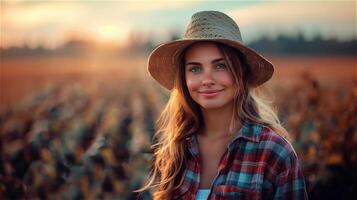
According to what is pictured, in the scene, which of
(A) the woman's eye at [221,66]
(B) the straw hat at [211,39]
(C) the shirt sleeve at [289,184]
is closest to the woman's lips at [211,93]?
(A) the woman's eye at [221,66]

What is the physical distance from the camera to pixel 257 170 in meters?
2.72

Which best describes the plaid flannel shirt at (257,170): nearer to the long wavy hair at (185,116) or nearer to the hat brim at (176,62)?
the long wavy hair at (185,116)

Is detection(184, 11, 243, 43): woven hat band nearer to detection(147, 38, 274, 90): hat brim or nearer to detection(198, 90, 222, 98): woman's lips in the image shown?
detection(147, 38, 274, 90): hat brim

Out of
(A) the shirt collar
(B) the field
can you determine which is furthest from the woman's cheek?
(B) the field

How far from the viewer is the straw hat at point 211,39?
2.89 m

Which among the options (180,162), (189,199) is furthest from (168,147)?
(189,199)

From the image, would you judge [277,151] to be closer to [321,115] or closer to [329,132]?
[329,132]

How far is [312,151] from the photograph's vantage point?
17.0 feet

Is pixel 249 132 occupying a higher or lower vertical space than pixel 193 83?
lower

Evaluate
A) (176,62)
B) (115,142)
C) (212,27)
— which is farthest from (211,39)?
(115,142)

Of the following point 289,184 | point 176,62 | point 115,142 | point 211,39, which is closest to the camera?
point 289,184

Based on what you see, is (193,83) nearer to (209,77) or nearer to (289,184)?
(209,77)

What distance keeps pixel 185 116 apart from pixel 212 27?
494 millimetres

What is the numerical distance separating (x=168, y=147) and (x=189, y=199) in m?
0.40
